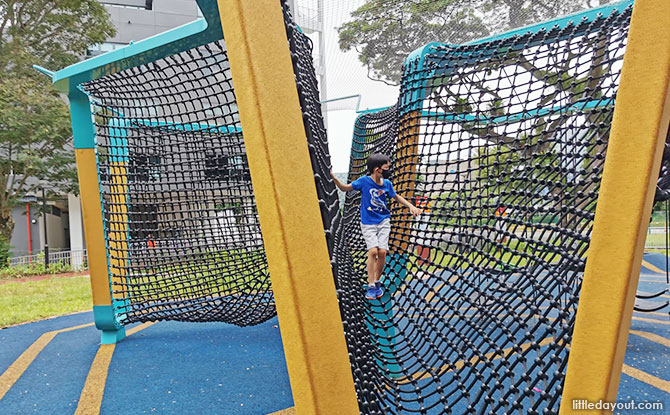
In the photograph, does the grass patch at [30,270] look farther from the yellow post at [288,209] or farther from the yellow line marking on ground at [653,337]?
the yellow line marking on ground at [653,337]

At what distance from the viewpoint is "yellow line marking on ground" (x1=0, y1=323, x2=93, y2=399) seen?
7.70 ft

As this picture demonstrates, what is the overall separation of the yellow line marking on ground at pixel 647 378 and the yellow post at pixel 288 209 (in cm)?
227

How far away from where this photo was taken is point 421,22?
7582 millimetres

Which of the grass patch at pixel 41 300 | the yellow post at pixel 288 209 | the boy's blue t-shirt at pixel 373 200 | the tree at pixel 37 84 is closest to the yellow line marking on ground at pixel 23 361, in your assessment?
the grass patch at pixel 41 300

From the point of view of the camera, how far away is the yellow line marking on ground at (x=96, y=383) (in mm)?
2008

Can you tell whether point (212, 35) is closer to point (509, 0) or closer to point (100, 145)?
point (100, 145)

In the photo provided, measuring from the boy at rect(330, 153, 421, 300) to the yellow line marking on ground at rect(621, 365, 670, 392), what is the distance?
1.59 metres

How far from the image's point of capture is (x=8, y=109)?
25.4 ft

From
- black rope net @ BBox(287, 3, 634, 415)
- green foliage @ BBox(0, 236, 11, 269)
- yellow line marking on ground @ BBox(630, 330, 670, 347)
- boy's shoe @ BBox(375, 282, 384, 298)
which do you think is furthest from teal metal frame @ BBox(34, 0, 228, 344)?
green foliage @ BBox(0, 236, 11, 269)

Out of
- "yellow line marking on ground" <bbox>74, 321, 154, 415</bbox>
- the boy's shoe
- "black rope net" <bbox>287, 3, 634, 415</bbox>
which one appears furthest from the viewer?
the boy's shoe

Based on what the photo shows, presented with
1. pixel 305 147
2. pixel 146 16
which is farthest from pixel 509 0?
pixel 146 16

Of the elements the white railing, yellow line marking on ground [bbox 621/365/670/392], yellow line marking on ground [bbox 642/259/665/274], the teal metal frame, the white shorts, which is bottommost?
yellow line marking on ground [bbox 642/259/665/274]

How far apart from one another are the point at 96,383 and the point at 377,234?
1.94 m

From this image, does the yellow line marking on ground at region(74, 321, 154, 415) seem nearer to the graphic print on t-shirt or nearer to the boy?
the boy
